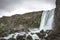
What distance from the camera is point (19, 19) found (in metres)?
42.1

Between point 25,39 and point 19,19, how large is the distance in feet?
77.1

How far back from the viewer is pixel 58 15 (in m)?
2.51

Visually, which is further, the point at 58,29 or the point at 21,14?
the point at 21,14

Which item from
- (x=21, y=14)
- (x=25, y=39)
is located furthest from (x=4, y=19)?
(x=25, y=39)

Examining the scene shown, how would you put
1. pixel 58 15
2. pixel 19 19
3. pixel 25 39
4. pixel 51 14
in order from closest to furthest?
pixel 58 15, pixel 25 39, pixel 51 14, pixel 19 19

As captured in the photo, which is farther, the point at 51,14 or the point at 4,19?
the point at 4,19

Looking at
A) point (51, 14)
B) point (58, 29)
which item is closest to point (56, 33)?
point (58, 29)

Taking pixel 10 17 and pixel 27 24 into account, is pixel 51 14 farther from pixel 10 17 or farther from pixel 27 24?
pixel 10 17

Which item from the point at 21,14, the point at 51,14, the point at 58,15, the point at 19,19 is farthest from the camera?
the point at 21,14

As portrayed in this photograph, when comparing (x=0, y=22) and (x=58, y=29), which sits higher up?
(x=0, y=22)

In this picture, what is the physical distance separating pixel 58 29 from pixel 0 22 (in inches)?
1684

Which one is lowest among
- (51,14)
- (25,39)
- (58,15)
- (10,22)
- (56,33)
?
(56,33)

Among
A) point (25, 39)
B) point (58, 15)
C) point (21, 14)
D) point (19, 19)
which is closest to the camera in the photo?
point (58, 15)

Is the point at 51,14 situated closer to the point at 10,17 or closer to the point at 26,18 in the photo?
the point at 26,18
